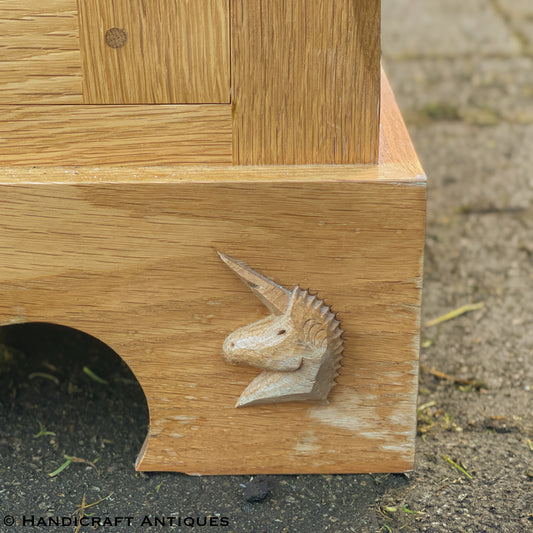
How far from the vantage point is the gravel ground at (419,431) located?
1268 mm

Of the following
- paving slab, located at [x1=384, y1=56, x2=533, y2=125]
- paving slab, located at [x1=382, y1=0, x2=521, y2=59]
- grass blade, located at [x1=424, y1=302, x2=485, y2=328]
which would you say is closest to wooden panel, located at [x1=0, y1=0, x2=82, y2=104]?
grass blade, located at [x1=424, y1=302, x2=485, y2=328]

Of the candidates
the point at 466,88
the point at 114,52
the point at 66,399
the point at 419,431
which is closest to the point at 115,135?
the point at 114,52

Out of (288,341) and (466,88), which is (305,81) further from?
(466,88)

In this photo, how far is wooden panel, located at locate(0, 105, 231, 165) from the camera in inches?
44.6

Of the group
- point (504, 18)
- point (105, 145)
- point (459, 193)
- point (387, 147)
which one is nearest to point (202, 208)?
point (105, 145)

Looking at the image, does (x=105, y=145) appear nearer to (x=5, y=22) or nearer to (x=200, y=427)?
(x=5, y=22)

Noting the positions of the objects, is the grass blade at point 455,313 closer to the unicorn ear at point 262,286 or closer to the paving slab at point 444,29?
the unicorn ear at point 262,286

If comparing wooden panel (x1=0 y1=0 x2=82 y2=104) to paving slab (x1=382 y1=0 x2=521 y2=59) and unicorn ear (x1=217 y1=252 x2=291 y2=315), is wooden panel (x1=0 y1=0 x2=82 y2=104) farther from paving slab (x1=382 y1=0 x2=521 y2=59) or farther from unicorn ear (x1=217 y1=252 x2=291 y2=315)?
paving slab (x1=382 y1=0 x2=521 y2=59)

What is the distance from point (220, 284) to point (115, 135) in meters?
0.28

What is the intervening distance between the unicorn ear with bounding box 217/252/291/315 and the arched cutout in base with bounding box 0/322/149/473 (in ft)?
1.45

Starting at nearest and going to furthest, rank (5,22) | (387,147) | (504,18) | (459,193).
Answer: (5,22)
(387,147)
(459,193)
(504,18)

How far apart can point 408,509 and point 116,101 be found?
808mm

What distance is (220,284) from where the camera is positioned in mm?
1182

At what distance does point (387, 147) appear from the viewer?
4.06 ft
